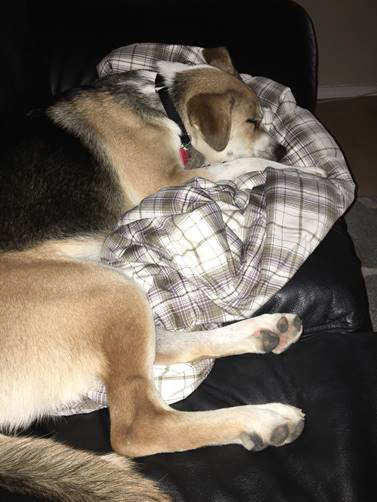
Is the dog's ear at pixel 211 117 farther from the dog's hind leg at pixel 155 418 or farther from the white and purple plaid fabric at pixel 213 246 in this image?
the dog's hind leg at pixel 155 418

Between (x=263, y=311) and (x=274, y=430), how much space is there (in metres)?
0.63

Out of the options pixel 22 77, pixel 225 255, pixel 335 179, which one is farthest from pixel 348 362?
pixel 22 77

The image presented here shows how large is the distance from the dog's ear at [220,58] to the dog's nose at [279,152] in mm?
540

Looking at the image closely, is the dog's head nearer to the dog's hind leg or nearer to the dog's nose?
the dog's nose

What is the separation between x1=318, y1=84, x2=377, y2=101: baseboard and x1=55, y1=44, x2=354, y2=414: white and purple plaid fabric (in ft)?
13.7

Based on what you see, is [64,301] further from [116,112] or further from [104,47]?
[104,47]

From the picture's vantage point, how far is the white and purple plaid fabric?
212cm

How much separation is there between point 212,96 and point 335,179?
82 cm

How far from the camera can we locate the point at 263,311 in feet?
7.39

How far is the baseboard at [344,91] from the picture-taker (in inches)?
243

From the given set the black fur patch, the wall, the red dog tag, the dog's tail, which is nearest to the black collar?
the red dog tag

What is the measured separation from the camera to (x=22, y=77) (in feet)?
8.93

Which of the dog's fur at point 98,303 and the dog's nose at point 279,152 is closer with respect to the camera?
the dog's fur at point 98,303

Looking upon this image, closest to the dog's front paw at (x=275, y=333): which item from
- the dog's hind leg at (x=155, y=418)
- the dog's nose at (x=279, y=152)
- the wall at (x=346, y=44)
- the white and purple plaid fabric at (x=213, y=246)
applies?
the white and purple plaid fabric at (x=213, y=246)
